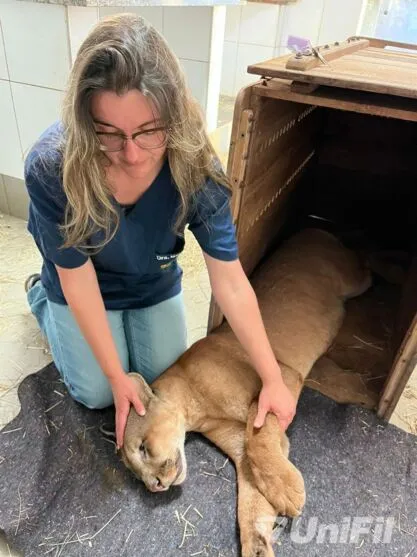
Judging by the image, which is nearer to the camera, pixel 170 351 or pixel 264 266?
pixel 170 351

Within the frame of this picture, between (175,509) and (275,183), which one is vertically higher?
(275,183)

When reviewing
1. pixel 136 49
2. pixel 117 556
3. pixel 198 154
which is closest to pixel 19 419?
pixel 117 556

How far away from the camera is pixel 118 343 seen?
5.65 ft

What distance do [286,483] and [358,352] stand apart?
0.86 m

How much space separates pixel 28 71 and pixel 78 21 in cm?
36

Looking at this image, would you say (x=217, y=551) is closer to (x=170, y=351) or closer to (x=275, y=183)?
(x=170, y=351)

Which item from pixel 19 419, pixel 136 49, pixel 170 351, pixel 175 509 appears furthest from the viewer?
pixel 170 351

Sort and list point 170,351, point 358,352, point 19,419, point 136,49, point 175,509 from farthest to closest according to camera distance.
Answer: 1. point 358,352
2. point 170,351
3. point 19,419
4. point 175,509
5. point 136,49

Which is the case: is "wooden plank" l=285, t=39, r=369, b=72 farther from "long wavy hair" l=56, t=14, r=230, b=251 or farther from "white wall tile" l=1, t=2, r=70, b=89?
"white wall tile" l=1, t=2, r=70, b=89

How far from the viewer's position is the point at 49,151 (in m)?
1.24

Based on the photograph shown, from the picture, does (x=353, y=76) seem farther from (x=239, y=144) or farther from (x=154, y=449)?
(x=154, y=449)

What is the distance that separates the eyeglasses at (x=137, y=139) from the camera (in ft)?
3.56

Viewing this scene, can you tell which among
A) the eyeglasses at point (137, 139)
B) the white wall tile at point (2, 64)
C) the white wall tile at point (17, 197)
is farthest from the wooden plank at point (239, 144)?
the white wall tile at point (17, 197)

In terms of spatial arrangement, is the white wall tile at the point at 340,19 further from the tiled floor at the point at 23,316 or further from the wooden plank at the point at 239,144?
the wooden plank at the point at 239,144
